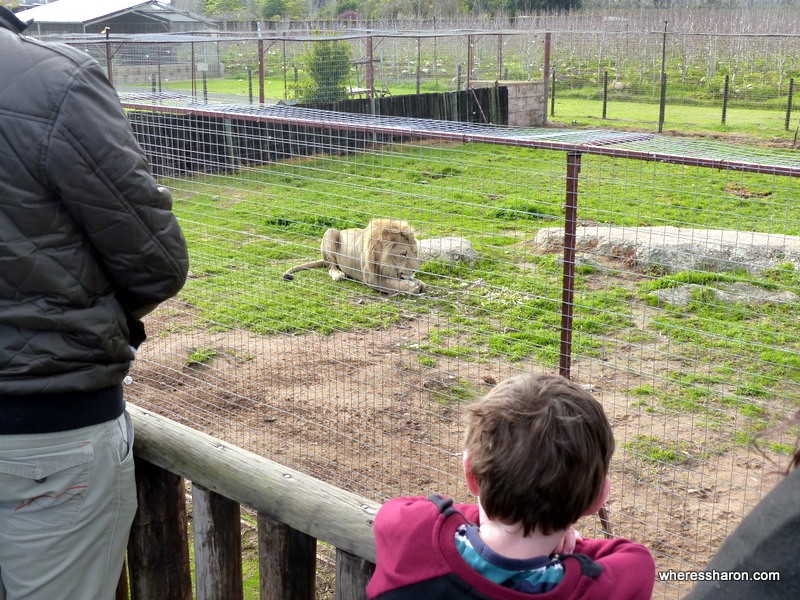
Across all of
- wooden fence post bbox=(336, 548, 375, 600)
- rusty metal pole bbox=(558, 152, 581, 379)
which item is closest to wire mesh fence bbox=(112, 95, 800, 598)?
rusty metal pole bbox=(558, 152, 581, 379)

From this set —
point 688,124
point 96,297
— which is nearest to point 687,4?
point 688,124

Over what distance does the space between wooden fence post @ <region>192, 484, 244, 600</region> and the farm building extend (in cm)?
2629

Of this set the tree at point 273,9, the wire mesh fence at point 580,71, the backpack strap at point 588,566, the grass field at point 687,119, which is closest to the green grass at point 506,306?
the backpack strap at point 588,566

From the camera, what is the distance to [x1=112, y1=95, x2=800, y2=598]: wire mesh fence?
4160mm

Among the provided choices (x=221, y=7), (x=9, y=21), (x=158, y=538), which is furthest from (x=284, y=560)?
(x=221, y=7)

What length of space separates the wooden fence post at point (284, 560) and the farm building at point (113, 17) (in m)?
26.5

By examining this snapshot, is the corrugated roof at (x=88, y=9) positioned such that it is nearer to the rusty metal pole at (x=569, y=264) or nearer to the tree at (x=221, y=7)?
the tree at (x=221, y=7)

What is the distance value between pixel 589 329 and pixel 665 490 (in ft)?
7.35

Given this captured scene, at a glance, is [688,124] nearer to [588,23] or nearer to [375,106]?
[375,106]

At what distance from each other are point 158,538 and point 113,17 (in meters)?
30.0

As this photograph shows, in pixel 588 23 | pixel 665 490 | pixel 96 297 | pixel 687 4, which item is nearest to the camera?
pixel 96 297

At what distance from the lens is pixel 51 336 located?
199 centimetres

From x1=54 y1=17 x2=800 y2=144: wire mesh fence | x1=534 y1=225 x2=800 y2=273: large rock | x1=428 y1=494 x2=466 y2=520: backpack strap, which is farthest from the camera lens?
x1=54 y1=17 x2=800 y2=144: wire mesh fence

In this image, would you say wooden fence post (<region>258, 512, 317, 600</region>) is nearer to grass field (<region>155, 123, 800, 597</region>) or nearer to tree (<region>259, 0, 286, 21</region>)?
grass field (<region>155, 123, 800, 597</region>)
